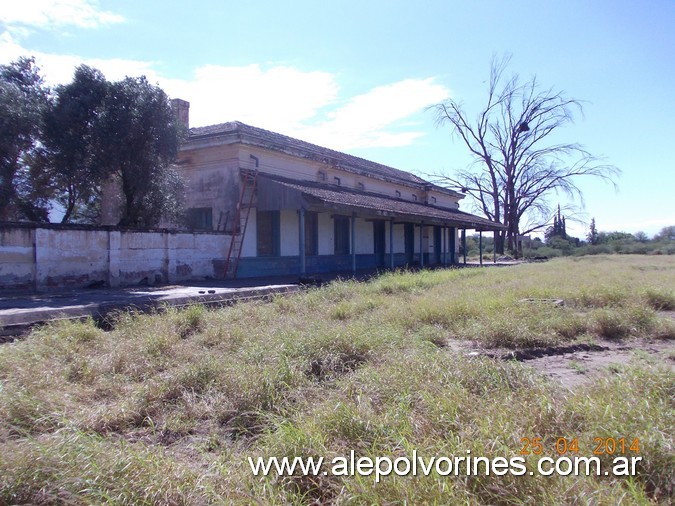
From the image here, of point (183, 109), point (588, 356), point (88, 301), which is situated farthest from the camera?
point (183, 109)

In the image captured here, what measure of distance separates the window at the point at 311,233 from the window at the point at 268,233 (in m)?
1.85

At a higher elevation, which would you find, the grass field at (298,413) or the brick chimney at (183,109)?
the brick chimney at (183,109)

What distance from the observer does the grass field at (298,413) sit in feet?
7.77

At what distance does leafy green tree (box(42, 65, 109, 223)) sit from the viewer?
1174cm

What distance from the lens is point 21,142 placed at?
12.1 meters

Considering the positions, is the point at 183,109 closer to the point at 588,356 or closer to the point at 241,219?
the point at 241,219

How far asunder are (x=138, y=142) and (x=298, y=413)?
1115cm

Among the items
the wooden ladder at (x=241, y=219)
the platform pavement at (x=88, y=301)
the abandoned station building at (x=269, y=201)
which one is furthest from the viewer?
the abandoned station building at (x=269, y=201)

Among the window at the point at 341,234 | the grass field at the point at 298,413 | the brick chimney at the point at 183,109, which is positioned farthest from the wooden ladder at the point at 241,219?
the grass field at the point at 298,413

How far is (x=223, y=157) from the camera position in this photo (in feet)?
52.0

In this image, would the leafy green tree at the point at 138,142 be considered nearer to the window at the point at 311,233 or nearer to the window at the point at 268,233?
the window at the point at 268,233

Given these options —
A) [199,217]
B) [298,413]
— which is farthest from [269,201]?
[298,413]

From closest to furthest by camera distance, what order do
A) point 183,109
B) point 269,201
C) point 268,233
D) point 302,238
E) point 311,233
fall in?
1. point 302,238
2. point 269,201
3. point 268,233
4. point 183,109
5. point 311,233

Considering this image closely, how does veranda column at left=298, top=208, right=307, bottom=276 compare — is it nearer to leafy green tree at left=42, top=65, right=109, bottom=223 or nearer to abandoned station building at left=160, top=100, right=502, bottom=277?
abandoned station building at left=160, top=100, right=502, bottom=277
